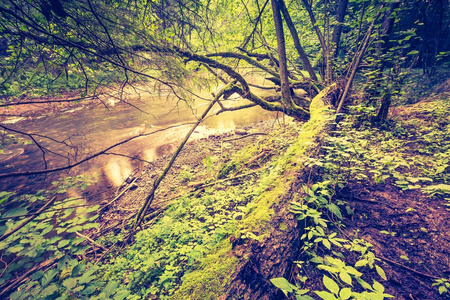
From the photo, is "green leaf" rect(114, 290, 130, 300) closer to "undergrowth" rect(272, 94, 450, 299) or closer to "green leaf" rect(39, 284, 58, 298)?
"green leaf" rect(39, 284, 58, 298)

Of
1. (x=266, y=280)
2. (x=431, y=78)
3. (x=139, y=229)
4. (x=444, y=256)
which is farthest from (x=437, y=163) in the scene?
(x=431, y=78)

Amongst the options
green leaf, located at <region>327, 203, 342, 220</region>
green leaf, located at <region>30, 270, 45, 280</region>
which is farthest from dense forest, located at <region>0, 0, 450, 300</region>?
green leaf, located at <region>327, 203, 342, 220</region>

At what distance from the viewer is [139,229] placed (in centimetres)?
322

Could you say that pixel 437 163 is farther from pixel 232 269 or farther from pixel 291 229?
pixel 232 269

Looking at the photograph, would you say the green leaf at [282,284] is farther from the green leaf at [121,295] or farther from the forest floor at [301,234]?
the green leaf at [121,295]

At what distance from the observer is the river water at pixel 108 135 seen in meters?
6.11

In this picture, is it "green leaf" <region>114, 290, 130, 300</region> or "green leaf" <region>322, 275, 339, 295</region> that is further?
"green leaf" <region>114, 290, 130, 300</region>

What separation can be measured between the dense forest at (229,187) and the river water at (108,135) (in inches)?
6.6

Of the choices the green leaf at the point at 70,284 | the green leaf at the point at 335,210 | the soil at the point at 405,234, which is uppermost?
the green leaf at the point at 70,284

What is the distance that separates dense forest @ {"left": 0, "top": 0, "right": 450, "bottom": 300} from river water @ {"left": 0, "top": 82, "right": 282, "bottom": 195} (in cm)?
17

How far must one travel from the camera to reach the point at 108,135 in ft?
27.3

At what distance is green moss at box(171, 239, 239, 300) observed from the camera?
4.73ft

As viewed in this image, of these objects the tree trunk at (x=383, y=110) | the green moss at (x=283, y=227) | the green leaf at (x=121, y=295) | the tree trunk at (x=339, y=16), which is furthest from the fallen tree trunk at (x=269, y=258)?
the tree trunk at (x=339, y=16)

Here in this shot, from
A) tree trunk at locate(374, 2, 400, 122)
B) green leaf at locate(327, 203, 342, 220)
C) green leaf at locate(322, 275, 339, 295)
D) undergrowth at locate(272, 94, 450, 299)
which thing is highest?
tree trunk at locate(374, 2, 400, 122)
